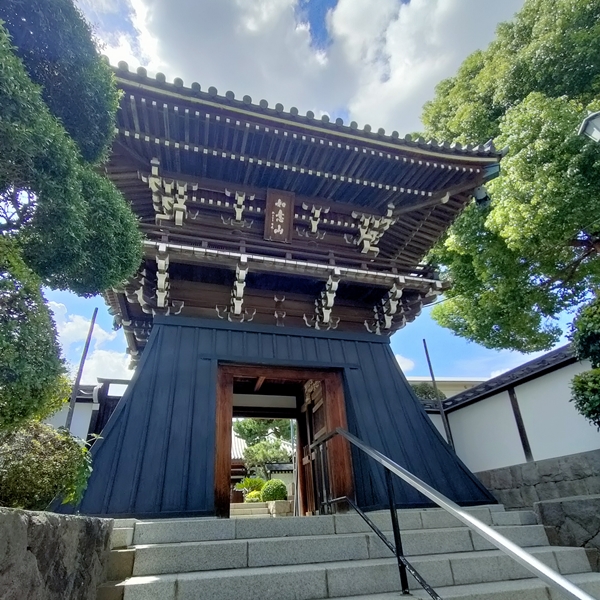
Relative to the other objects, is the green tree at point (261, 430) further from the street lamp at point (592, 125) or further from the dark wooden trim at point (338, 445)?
the street lamp at point (592, 125)

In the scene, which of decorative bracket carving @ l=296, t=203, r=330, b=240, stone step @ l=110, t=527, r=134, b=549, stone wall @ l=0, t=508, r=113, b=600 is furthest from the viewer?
decorative bracket carving @ l=296, t=203, r=330, b=240

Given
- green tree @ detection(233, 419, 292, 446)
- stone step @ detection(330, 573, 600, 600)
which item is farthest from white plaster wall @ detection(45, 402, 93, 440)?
green tree @ detection(233, 419, 292, 446)

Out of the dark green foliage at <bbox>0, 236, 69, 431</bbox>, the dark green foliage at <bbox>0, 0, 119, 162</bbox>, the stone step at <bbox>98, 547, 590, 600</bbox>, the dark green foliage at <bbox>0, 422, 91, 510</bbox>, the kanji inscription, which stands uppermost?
the kanji inscription

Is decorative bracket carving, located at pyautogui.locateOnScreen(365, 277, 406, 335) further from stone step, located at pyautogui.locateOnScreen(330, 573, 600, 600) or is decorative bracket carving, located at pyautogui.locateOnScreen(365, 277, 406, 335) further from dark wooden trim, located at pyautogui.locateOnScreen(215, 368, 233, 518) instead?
stone step, located at pyautogui.locateOnScreen(330, 573, 600, 600)

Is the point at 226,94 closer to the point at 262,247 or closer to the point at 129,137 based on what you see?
the point at 129,137

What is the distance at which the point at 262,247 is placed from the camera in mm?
5375

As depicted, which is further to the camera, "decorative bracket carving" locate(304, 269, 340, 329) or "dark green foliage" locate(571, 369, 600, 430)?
"decorative bracket carving" locate(304, 269, 340, 329)

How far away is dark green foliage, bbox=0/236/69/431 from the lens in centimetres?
171

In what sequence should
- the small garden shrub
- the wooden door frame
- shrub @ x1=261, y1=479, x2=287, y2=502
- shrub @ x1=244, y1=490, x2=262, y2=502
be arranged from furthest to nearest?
the small garden shrub, shrub @ x1=244, y1=490, x2=262, y2=502, shrub @ x1=261, y1=479, x2=287, y2=502, the wooden door frame

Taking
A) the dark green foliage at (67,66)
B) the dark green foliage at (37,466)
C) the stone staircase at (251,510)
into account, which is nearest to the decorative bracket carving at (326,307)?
the dark green foliage at (67,66)

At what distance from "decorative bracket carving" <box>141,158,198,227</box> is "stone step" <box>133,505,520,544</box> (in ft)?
12.8

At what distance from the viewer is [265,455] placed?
16438 millimetres

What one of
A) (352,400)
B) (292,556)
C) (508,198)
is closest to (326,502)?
(352,400)

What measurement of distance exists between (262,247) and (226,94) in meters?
1.97
